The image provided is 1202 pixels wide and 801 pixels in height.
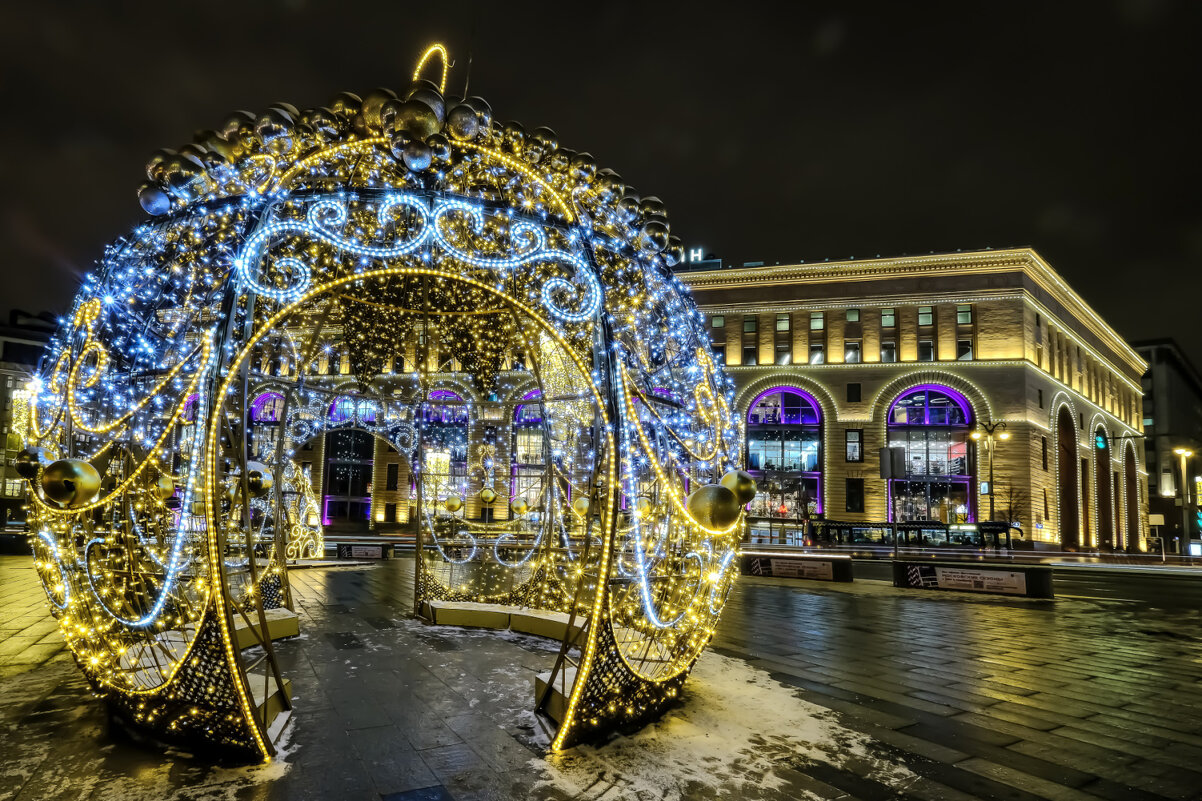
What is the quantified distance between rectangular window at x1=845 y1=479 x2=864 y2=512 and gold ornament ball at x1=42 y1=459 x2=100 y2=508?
40123 mm

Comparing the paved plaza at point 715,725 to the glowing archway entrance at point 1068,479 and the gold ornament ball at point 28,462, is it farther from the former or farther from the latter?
the glowing archway entrance at point 1068,479

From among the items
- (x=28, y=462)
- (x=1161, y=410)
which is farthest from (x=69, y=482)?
(x=1161, y=410)

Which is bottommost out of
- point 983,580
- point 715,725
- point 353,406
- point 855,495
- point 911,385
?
point 983,580

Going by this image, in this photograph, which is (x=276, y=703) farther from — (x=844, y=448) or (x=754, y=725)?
(x=844, y=448)

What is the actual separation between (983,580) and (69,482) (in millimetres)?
16622

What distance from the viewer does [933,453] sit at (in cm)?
3959

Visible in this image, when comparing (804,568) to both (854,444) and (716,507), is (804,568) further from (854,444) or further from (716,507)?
(854,444)

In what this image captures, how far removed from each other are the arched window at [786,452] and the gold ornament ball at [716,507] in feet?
123

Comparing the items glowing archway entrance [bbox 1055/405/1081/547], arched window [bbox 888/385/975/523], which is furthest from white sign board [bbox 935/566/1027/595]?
glowing archway entrance [bbox 1055/405/1081/547]

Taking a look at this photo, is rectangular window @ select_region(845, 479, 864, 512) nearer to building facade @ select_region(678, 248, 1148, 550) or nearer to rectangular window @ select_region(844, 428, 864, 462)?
building facade @ select_region(678, 248, 1148, 550)

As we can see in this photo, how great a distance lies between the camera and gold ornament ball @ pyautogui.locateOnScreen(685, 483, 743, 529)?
5.20 m

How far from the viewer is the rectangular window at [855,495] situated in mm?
40500

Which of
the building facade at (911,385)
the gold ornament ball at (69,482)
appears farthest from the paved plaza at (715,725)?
the building facade at (911,385)

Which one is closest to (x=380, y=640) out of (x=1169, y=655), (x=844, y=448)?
(x=1169, y=655)
